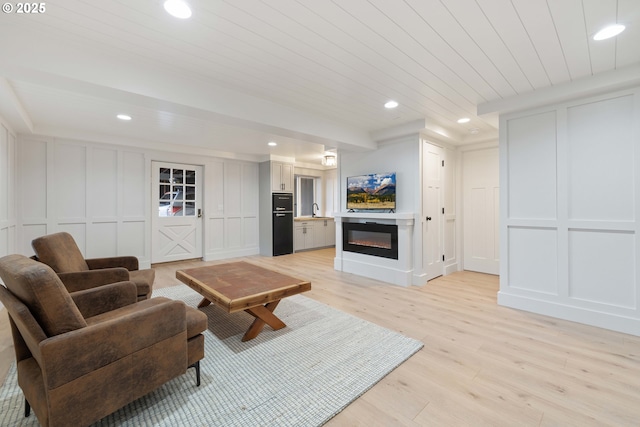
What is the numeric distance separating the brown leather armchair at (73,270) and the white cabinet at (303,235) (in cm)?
438

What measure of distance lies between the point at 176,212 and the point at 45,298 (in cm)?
481

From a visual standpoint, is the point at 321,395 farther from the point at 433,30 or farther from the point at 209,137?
the point at 209,137

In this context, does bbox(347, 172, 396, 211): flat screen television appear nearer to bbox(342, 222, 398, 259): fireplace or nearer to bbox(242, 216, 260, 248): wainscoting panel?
bbox(342, 222, 398, 259): fireplace

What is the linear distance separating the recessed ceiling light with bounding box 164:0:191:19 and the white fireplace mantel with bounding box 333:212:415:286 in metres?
3.36

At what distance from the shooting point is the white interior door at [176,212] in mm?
5492

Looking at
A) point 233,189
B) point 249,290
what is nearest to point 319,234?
point 233,189

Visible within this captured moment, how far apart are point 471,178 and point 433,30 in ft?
11.9

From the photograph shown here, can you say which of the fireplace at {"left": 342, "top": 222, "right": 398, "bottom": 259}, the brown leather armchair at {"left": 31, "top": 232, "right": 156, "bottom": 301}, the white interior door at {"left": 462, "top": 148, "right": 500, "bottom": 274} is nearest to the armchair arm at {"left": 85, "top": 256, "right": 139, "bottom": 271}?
the brown leather armchair at {"left": 31, "top": 232, "right": 156, "bottom": 301}

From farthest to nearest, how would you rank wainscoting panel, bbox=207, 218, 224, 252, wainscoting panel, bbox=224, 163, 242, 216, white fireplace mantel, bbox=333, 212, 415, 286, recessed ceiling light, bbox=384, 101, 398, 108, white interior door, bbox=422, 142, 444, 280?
wainscoting panel, bbox=224, 163, 242, 216, wainscoting panel, bbox=207, 218, 224, 252, white interior door, bbox=422, 142, 444, 280, white fireplace mantel, bbox=333, 212, 415, 286, recessed ceiling light, bbox=384, 101, 398, 108

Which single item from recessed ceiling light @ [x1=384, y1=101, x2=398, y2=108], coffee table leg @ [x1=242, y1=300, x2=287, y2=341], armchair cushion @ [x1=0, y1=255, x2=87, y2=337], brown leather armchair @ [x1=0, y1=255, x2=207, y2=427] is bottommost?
coffee table leg @ [x1=242, y1=300, x2=287, y2=341]

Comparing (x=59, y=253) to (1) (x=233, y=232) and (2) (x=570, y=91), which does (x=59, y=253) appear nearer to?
(1) (x=233, y=232)

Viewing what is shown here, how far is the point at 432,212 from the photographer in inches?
171

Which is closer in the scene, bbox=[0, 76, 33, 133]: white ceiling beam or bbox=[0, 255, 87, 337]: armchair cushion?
bbox=[0, 255, 87, 337]: armchair cushion

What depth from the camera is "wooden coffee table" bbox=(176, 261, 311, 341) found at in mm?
2252
